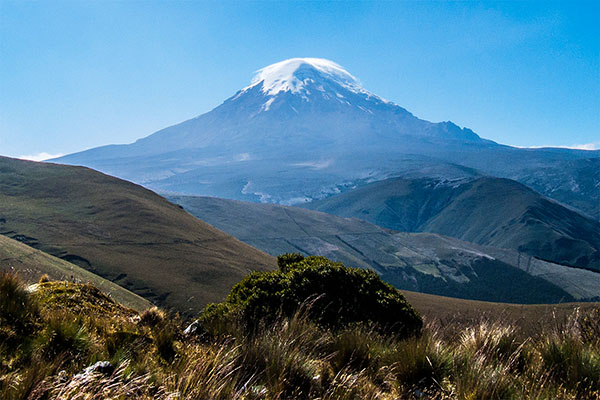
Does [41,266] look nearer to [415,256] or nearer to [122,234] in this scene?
[122,234]

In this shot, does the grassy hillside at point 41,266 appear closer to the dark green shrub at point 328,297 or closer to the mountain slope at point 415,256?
the dark green shrub at point 328,297

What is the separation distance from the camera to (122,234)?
51750mm

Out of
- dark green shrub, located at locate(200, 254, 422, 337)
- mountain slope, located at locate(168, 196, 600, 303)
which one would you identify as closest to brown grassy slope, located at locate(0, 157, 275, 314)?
dark green shrub, located at locate(200, 254, 422, 337)

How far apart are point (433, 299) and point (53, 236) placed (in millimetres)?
42999

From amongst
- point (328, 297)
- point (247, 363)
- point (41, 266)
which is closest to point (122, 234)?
point (41, 266)

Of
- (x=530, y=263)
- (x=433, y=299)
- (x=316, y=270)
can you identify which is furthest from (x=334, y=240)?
(x=316, y=270)

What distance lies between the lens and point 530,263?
12850 centimetres

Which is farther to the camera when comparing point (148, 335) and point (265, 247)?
point (265, 247)

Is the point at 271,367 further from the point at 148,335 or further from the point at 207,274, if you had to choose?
the point at 207,274

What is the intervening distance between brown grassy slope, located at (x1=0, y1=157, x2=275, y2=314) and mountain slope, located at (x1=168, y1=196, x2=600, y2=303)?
56.1 metres

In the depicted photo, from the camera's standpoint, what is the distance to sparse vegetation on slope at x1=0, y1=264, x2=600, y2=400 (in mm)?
3930

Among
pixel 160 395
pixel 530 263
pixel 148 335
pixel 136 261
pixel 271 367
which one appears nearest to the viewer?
pixel 160 395

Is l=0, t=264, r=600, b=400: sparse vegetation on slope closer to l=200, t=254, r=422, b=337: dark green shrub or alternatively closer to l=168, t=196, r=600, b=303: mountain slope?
l=200, t=254, r=422, b=337: dark green shrub

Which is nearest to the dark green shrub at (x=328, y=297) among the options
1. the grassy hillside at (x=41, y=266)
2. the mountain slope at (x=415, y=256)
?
the grassy hillside at (x=41, y=266)
